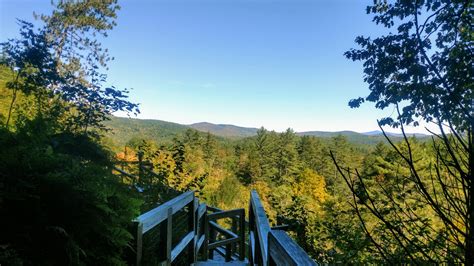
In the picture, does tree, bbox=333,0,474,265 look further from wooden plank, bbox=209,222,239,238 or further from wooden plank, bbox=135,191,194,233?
wooden plank, bbox=209,222,239,238

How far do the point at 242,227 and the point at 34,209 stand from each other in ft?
14.6

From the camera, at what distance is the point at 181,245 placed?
2.96 meters

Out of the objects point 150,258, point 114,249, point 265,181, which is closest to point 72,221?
point 114,249

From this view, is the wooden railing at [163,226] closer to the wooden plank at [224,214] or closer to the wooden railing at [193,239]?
the wooden railing at [193,239]

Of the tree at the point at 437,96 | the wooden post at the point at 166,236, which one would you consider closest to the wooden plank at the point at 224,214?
the tree at the point at 437,96

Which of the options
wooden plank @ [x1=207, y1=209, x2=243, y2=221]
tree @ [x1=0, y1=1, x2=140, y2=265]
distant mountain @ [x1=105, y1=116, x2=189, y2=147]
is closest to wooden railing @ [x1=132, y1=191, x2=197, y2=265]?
tree @ [x1=0, y1=1, x2=140, y2=265]

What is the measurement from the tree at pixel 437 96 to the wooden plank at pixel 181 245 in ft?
4.96

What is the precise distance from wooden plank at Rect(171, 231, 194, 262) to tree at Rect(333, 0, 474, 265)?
1513 mm

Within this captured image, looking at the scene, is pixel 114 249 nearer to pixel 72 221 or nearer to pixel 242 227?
pixel 72 221

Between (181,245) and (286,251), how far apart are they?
2136 mm

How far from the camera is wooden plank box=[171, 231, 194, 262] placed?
263cm

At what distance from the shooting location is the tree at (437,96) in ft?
4.34

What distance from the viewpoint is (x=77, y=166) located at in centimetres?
129

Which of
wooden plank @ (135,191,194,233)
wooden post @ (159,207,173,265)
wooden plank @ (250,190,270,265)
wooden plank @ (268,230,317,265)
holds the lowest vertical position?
wooden post @ (159,207,173,265)
